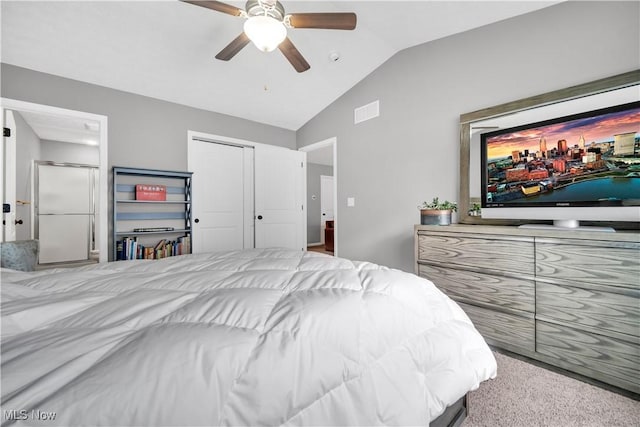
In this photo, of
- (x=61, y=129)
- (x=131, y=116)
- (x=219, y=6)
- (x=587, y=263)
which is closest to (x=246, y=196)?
(x=131, y=116)

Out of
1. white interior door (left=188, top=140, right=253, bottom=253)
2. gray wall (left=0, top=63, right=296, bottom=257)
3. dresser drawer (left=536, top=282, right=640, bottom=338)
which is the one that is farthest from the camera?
white interior door (left=188, top=140, right=253, bottom=253)

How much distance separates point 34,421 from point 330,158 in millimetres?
6652

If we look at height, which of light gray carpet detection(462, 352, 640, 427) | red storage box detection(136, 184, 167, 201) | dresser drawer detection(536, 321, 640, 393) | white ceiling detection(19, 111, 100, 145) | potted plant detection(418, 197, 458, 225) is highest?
white ceiling detection(19, 111, 100, 145)

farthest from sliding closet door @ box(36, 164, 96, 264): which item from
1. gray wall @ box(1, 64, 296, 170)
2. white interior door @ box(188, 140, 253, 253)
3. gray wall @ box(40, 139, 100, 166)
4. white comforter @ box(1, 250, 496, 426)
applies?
white comforter @ box(1, 250, 496, 426)

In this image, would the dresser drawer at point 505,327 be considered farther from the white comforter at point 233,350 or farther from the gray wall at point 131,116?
the gray wall at point 131,116

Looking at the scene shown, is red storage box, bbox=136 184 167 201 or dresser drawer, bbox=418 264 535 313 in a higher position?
red storage box, bbox=136 184 167 201

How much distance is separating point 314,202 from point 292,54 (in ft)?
17.2

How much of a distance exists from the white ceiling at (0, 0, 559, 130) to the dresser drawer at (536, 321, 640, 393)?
94.4 inches

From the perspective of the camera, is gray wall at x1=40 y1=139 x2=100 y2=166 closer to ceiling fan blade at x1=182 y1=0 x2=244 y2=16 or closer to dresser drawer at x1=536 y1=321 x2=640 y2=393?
ceiling fan blade at x1=182 y1=0 x2=244 y2=16

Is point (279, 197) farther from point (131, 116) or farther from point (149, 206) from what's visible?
point (131, 116)

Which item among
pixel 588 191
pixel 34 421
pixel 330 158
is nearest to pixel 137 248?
pixel 34 421

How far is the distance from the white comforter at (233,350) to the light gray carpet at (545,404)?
1.62 ft

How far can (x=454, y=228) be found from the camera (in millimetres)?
2096

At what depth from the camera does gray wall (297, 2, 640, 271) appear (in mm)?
1911
